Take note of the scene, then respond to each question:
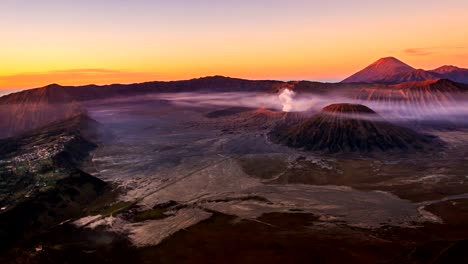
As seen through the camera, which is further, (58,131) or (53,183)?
(58,131)

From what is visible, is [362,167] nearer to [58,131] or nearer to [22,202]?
[22,202]

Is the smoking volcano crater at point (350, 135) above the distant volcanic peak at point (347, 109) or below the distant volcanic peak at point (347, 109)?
below

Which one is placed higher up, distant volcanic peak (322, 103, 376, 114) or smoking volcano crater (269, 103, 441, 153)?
distant volcanic peak (322, 103, 376, 114)

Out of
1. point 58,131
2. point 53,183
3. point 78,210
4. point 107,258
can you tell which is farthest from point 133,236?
point 58,131

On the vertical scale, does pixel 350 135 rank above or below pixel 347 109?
below

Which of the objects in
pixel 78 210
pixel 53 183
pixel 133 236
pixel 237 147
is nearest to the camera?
pixel 133 236

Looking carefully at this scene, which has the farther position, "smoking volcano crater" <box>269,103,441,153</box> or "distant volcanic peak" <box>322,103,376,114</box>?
"distant volcanic peak" <box>322,103,376,114</box>

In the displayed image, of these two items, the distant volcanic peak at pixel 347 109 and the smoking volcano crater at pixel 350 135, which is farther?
the distant volcanic peak at pixel 347 109

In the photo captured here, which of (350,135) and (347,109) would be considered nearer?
(350,135)
